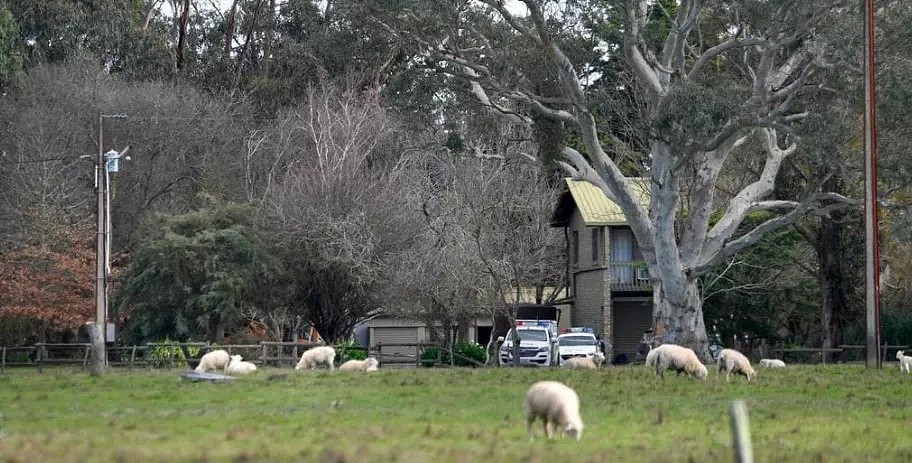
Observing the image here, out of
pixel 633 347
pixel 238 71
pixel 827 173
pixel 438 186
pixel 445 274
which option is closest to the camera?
pixel 827 173

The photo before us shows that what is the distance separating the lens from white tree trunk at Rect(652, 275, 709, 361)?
140 feet

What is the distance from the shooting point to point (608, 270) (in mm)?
64250

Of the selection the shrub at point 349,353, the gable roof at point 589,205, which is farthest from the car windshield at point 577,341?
the gable roof at point 589,205

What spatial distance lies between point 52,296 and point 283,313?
360 inches

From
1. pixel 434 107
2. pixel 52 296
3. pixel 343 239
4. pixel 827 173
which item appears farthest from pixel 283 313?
pixel 827 173

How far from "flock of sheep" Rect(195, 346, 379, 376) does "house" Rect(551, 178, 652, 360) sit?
26.1 meters

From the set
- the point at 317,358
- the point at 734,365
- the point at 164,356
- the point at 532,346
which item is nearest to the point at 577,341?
the point at 532,346

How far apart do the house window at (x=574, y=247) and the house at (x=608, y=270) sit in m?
0.11

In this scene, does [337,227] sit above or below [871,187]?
below

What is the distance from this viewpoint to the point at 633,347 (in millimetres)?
65812

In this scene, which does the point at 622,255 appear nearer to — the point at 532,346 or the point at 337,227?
the point at 532,346

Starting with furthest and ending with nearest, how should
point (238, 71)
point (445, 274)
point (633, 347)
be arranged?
point (238, 71)
point (633, 347)
point (445, 274)

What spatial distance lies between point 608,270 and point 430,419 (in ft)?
144

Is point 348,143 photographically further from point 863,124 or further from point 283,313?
point 863,124
